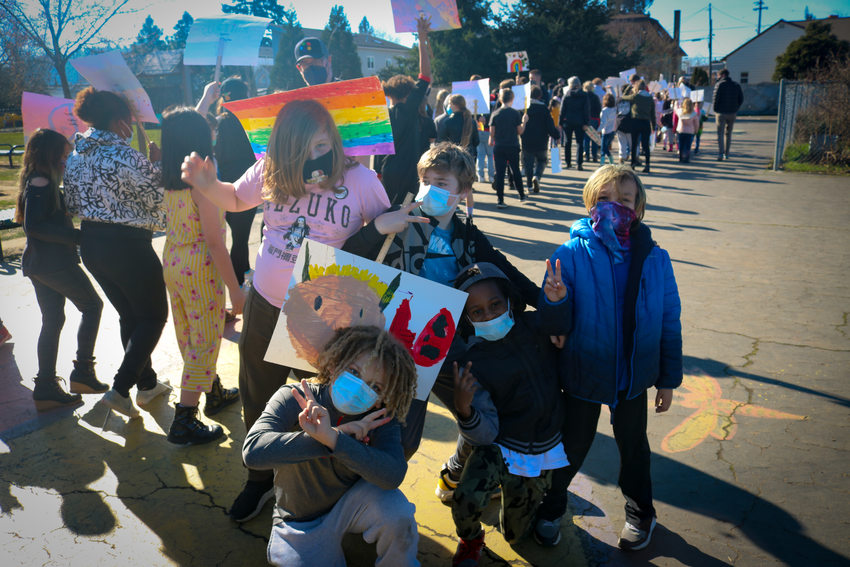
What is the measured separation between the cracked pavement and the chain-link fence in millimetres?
9412

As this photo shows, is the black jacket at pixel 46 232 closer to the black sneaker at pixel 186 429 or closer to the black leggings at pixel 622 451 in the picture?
the black sneaker at pixel 186 429

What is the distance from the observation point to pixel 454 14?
172 inches

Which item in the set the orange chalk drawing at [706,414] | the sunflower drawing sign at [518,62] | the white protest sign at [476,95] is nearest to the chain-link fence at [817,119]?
the sunflower drawing sign at [518,62]

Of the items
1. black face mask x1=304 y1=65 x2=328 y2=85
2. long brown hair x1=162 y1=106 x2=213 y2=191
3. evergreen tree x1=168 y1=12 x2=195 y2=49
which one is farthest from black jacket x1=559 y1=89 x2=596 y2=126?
evergreen tree x1=168 y1=12 x2=195 y2=49

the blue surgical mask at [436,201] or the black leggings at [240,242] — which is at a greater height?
the blue surgical mask at [436,201]

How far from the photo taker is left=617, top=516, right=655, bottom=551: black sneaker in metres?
2.52

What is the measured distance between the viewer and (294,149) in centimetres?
245

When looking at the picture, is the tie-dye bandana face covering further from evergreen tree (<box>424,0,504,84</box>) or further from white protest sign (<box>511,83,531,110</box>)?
evergreen tree (<box>424,0,504,84</box>)

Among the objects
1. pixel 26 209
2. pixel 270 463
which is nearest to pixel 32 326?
pixel 26 209

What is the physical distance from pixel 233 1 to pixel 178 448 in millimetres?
72151

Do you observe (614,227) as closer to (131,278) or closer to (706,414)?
(706,414)

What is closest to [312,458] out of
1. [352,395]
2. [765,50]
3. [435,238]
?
[352,395]

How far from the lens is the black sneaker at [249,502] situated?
2734mm

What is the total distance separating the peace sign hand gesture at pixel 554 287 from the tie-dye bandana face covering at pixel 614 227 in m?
0.24
